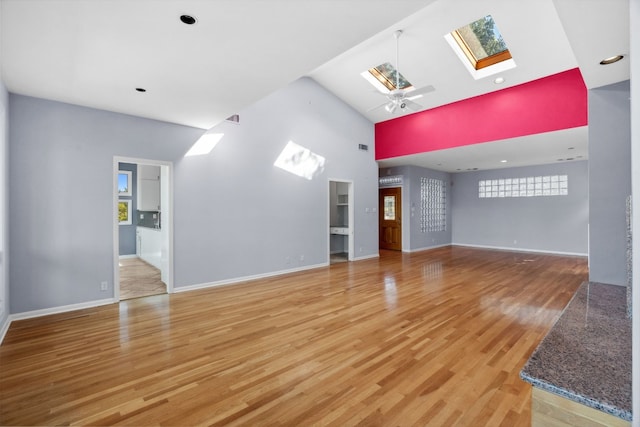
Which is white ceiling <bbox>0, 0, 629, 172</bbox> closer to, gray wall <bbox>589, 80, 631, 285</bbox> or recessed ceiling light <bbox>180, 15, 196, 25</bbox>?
recessed ceiling light <bbox>180, 15, 196, 25</bbox>

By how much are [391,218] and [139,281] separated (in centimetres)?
702

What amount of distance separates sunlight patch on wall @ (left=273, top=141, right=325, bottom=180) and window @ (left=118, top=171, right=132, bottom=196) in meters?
4.99

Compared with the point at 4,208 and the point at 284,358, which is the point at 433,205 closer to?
the point at 284,358

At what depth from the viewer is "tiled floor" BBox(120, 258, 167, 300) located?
4.62m

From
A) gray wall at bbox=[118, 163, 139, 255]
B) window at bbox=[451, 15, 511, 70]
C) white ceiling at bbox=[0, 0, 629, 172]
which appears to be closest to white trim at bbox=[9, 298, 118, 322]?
white ceiling at bbox=[0, 0, 629, 172]

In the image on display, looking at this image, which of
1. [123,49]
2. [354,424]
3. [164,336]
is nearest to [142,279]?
[164,336]

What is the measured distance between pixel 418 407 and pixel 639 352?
1576 millimetres

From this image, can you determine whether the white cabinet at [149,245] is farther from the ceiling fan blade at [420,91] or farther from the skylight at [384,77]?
the skylight at [384,77]

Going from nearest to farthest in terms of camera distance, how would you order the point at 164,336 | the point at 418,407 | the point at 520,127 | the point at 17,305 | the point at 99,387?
1. the point at 418,407
2. the point at 99,387
3. the point at 164,336
4. the point at 17,305
5. the point at 520,127

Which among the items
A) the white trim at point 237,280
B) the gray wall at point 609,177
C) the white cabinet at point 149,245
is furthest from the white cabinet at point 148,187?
the gray wall at point 609,177

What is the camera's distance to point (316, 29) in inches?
88.0

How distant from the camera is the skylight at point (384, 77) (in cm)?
605

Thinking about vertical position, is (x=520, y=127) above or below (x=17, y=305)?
above

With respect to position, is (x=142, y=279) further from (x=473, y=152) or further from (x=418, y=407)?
(x=473, y=152)
